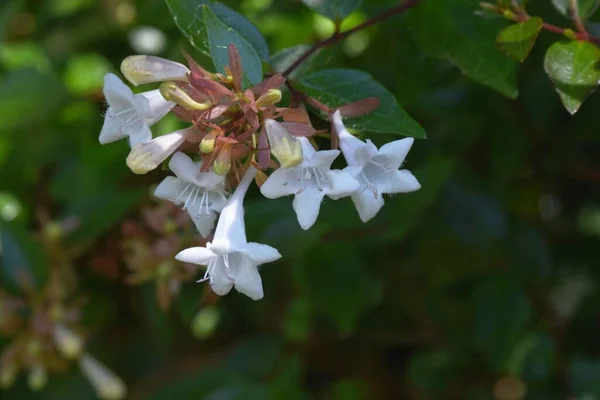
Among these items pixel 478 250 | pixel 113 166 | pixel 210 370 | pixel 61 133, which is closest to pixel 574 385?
pixel 478 250

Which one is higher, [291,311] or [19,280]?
[19,280]

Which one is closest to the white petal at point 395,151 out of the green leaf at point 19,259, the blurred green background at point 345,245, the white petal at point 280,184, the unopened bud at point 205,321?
the white petal at point 280,184

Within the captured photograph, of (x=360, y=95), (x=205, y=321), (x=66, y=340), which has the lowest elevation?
(x=205, y=321)

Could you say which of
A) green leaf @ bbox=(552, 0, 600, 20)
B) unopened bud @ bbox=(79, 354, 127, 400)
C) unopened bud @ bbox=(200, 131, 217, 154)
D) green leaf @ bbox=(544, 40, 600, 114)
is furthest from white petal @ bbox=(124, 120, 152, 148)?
unopened bud @ bbox=(79, 354, 127, 400)

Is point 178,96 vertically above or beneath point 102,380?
above

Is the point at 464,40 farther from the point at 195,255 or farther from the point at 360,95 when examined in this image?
the point at 195,255

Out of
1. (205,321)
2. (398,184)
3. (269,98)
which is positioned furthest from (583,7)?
(205,321)

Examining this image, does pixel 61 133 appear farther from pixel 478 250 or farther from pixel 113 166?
pixel 478 250
